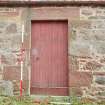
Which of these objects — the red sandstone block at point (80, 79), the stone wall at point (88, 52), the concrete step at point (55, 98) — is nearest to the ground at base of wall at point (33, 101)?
the concrete step at point (55, 98)

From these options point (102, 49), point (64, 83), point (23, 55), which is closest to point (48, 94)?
point (64, 83)

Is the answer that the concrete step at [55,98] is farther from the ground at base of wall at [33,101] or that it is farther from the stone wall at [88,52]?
the stone wall at [88,52]

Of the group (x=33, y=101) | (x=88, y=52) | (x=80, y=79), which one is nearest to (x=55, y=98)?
(x=33, y=101)

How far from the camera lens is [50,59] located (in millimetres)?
9773

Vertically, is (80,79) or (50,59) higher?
(50,59)

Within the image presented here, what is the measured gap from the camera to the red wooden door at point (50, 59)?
973 cm

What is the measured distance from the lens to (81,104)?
9156 mm

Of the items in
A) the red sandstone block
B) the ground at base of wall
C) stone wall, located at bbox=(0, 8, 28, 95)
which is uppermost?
stone wall, located at bbox=(0, 8, 28, 95)

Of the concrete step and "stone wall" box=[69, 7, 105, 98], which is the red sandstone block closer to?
"stone wall" box=[69, 7, 105, 98]

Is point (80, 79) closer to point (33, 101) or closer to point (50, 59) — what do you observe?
point (50, 59)

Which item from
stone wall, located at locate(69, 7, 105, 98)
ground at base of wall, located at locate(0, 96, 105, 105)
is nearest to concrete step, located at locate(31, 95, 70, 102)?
ground at base of wall, located at locate(0, 96, 105, 105)

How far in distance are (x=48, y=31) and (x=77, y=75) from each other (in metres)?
1.39

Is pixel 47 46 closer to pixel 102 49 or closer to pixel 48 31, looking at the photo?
pixel 48 31

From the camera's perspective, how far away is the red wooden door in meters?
9.73
